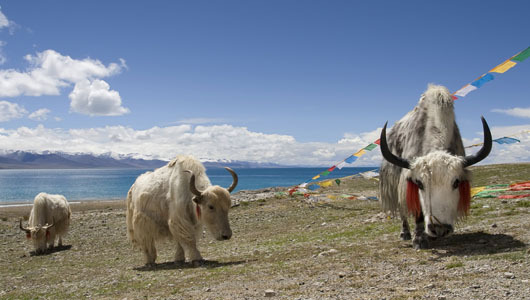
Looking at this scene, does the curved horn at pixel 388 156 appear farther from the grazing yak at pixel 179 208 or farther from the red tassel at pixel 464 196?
the grazing yak at pixel 179 208

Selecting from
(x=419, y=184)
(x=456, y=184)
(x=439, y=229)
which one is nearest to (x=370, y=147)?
(x=419, y=184)

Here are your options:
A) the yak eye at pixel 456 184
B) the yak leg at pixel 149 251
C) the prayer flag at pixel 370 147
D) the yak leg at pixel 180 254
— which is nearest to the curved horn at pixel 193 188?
the yak leg at pixel 180 254

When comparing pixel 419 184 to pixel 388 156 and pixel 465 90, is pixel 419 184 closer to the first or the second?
pixel 388 156

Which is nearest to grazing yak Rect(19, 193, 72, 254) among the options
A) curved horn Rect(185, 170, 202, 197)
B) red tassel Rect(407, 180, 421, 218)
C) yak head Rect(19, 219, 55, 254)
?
yak head Rect(19, 219, 55, 254)

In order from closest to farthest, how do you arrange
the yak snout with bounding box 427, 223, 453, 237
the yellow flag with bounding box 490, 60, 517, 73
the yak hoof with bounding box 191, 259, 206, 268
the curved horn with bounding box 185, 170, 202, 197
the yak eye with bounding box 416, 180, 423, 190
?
the yak snout with bounding box 427, 223, 453, 237, the yak eye with bounding box 416, 180, 423, 190, the curved horn with bounding box 185, 170, 202, 197, the yak hoof with bounding box 191, 259, 206, 268, the yellow flag with bounding box 490, 60, 517, 73

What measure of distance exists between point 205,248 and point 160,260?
1581 mm

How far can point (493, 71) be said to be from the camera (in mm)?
11602

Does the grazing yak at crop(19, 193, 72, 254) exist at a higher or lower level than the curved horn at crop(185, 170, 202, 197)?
lower

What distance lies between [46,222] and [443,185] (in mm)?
15723

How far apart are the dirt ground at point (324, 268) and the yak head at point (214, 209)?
697mm

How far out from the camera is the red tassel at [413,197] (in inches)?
252

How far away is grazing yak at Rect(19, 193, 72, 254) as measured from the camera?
597 inches

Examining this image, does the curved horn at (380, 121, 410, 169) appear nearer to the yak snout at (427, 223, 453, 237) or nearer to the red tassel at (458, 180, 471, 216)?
the red tassel at (458, 180, 471, 216)

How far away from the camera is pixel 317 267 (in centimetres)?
639
